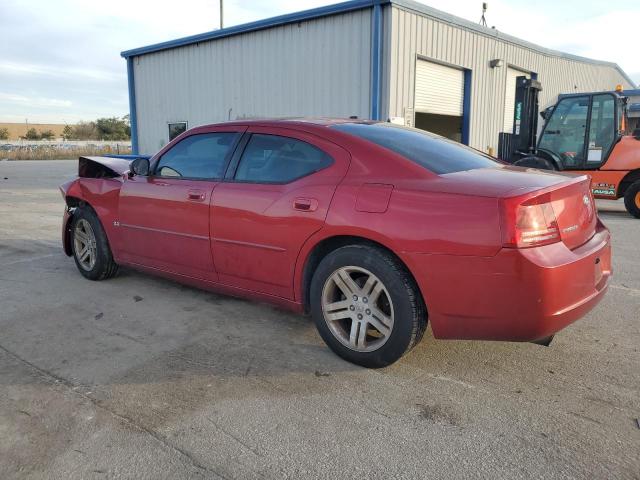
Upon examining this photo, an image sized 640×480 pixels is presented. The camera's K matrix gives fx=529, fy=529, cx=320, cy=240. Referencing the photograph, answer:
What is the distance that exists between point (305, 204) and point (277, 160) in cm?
51

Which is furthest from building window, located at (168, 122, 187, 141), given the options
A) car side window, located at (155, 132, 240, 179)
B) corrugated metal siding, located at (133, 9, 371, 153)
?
car side window, located at (155, 132, 240, 179)

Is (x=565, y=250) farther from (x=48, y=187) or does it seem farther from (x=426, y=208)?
(x=48, y=187)

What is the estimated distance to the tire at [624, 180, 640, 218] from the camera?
9766 millimetres

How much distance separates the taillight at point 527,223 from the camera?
2.64 metres

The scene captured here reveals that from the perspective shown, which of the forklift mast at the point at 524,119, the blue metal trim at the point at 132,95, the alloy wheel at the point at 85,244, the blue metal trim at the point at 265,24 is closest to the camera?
the alloy wheel at the point at 85,244

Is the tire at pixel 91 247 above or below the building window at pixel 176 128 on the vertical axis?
below

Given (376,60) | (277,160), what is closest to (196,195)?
(277,160)

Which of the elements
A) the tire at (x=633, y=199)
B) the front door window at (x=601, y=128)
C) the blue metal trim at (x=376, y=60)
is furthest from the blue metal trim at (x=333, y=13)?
the tire at (x=633, y=199)

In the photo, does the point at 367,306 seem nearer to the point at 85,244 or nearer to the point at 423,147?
the point at 423,147

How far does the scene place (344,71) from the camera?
12766mm

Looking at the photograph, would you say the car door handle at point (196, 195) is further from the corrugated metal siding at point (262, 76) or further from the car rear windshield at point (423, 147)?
the corrugated metal siding at point (262, 76)

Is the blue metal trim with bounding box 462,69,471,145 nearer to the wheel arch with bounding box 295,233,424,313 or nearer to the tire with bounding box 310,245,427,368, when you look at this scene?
the wheel arch with bounding box 295,233,424,313

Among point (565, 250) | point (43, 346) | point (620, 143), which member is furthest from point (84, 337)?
point (620, 143)

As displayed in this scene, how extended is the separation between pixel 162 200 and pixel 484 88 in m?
13.6
